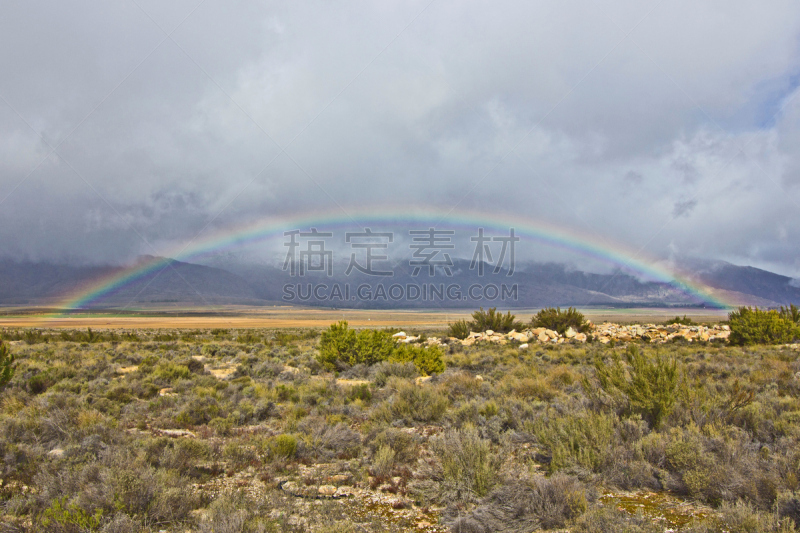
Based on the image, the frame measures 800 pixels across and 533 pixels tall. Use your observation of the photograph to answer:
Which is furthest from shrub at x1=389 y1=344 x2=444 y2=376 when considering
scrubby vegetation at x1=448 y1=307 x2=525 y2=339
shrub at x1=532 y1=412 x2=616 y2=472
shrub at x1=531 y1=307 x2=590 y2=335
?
shrub at x1=531 y1=307 x2=590 y2=335

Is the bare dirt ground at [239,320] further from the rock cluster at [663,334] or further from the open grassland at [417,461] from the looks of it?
the open grassland at [417,461]

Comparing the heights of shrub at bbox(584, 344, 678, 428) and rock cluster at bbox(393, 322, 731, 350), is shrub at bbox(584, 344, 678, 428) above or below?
above

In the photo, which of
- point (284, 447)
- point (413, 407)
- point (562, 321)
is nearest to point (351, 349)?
point (413, 407)

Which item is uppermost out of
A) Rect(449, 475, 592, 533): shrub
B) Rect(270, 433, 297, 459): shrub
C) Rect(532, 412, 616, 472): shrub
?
Rect(532, 412, 616, 472): shrub

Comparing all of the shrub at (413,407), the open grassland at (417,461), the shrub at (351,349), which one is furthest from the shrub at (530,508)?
the shrub at (351,349)

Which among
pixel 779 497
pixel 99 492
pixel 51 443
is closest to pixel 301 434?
pixel 99 492

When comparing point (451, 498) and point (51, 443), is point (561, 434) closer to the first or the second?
point (451, 498)

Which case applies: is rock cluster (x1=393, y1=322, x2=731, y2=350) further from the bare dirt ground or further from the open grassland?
the bare dirt ground

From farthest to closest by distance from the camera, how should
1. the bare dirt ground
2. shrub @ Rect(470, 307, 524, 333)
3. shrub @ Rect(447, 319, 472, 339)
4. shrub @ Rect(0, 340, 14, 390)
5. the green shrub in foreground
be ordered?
1. the bare dirt ground
2. shrub @ Rect(470, 307, 524, 333)
3. shrub @ Rect(447, 319, 472, 339)
4. the green shrub in foreground
5. shrub @ Rect(0, 340, 14, 390)

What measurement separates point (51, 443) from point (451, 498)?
6.64 meters

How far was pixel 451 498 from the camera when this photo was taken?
18.6ft

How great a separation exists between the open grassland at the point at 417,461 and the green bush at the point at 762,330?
Result: 16473mm

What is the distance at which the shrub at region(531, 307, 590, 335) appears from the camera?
31.4 metres

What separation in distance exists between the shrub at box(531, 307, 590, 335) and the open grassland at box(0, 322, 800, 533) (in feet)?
65.6
